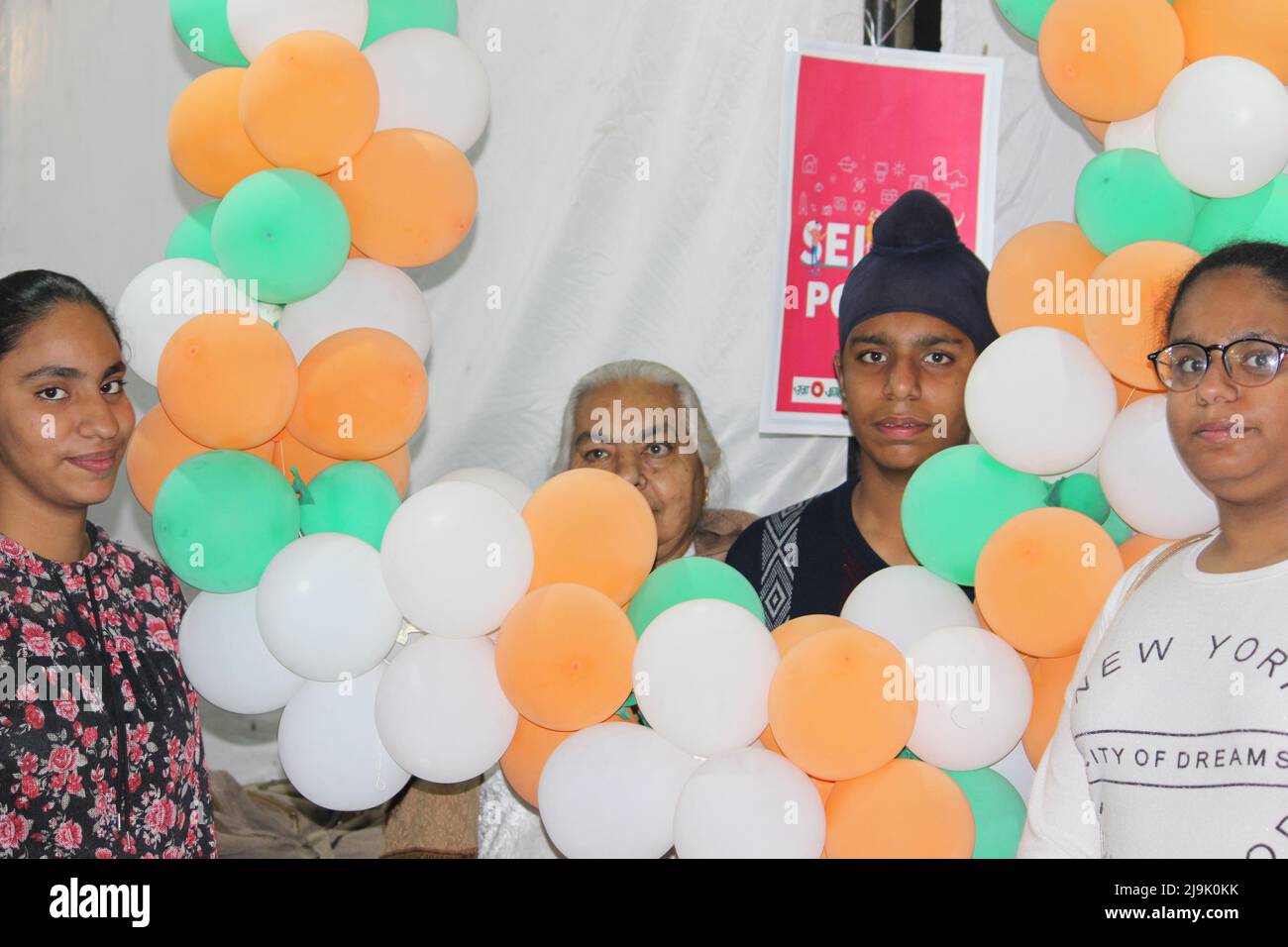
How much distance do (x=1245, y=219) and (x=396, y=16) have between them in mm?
1125

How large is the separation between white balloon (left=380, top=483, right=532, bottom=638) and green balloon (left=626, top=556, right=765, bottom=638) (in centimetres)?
16

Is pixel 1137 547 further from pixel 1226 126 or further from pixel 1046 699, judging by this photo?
pixel 1226 126

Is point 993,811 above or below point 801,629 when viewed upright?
below

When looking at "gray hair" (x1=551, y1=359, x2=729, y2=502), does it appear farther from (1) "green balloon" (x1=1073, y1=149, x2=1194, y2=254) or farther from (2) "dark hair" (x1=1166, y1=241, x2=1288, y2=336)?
(2) "dark hair" (x1=1166, y1=241, x2=1288, y2=336)

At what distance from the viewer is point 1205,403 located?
1.24m

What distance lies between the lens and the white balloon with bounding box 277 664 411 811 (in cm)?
159

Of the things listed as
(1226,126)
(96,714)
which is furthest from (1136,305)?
(96,714)

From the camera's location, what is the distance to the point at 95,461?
1.54 metres

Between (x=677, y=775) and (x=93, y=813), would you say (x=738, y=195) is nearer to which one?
(x=677, y=775)

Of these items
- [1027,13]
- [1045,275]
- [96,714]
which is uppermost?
[1027,13]

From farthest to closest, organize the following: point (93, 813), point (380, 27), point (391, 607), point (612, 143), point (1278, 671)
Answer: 1. point (612, 143)
2. point (380, 27)
3. point (391, 607)
4. point (93, 813)
5. point (1278, 671)
